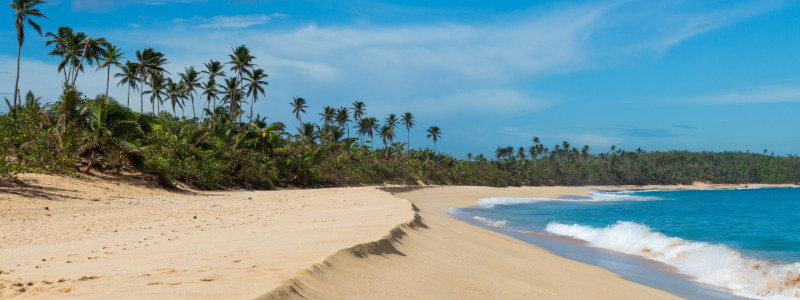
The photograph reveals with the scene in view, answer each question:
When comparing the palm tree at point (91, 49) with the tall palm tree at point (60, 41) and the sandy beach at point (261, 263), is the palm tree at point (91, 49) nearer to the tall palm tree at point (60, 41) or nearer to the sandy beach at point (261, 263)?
the tall palm tree at point (60, 41)

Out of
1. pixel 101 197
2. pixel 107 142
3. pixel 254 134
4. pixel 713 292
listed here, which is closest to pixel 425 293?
pixel 713 292

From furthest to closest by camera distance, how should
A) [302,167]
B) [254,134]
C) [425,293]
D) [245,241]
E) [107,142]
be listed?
[302,167] < [254,134] < [107,142] < [245,241] < [425,293]

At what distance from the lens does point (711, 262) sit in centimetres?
993

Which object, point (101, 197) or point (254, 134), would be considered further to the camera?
point (254, 134)

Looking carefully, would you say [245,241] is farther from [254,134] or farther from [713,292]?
[254,134]

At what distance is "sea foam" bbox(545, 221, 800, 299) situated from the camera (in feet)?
26.2

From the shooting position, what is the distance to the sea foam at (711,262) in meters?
8.00

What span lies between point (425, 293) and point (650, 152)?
193 metres

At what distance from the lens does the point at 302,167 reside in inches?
1475

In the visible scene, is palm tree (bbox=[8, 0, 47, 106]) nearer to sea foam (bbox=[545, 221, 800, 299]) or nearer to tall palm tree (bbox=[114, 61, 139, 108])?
tall palm tree (bbox=[114, 61, 139, 108])

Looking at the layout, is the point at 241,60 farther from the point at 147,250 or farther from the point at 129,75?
the point at 147,250

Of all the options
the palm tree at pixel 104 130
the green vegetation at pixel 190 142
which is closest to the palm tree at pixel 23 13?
the green vegetation at pixel 190 142

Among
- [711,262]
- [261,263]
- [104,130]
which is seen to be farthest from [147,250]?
[104,130]

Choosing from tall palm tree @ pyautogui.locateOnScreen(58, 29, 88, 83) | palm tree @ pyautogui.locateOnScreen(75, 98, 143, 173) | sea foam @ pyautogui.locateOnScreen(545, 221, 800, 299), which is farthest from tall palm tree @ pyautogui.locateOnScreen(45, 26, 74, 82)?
sea foam @ pyautogui.locateOnScreen(545, 221, 800, 299)
